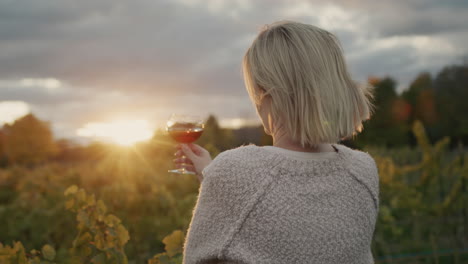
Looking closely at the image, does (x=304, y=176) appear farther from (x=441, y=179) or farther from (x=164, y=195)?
(x=441, y=179)

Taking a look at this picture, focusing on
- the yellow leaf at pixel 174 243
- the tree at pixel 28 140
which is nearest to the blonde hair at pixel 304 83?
the yellow leaf at pixel 174 243

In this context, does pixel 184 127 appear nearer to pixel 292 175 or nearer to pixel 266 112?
pixel 266 112

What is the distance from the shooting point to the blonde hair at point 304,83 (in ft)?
4.83

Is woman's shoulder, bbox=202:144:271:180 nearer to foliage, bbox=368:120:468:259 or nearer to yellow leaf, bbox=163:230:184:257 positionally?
yellow leaf, bbox=163:230:184:257

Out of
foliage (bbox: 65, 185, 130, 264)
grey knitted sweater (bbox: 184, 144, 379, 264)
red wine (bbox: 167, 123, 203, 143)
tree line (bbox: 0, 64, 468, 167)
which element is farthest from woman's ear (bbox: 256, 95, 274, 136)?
tree line (bbox: 0, 64, 468, 167)

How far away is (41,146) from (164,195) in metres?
43.0

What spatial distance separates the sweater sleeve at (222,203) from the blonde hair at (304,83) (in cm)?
23

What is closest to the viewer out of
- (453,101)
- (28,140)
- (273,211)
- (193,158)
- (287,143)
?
(273,211)

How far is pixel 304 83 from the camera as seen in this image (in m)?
1.48

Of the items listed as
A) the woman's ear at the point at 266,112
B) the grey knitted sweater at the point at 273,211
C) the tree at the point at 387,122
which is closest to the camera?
the grey knitted sweater at the point at 273,211

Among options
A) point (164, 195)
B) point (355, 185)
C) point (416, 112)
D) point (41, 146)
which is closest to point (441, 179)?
point (164, 195)

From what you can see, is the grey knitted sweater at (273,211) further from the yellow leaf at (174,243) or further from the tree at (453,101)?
the tree at (453,101)

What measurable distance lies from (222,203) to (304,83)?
1.57 ft

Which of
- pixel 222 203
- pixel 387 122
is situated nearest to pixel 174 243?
pixel 222 203
